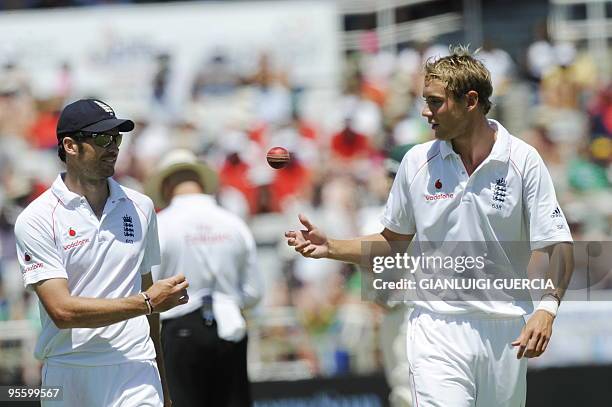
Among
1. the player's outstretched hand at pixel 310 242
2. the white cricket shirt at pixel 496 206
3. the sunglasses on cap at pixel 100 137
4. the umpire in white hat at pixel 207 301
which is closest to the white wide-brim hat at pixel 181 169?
the umpire in white hat at pixel 207 301

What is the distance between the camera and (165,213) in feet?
25.0

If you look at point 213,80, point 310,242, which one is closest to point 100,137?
point 310,242

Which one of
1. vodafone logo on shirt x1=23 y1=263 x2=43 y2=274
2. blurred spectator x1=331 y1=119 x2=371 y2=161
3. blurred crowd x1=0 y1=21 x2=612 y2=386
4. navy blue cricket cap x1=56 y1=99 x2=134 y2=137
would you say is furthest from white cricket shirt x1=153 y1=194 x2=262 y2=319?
blurred spectator x1=331 y1=119 x2=371 y2=161

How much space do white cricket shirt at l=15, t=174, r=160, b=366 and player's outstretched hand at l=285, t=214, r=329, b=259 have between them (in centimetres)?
72

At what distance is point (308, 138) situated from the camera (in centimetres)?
1295

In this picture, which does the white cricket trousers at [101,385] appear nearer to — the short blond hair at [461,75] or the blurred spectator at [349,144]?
the short blond hair at [461,75]

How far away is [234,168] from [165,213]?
4908 mm

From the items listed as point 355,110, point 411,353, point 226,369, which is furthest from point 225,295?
point 355,110

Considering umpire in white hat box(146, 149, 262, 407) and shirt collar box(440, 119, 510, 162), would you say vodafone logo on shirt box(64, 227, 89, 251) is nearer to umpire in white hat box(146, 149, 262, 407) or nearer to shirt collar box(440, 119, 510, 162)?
shirt collar box(440, 119, 510, 162)

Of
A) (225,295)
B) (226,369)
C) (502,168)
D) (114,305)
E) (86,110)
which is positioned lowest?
(226,369)

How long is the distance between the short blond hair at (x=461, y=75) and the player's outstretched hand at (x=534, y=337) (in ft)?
3.29

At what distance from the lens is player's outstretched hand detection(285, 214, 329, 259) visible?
5398mm

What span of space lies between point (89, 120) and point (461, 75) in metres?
1.67

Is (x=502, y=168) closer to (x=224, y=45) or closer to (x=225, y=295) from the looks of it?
(x=225, y=295)
